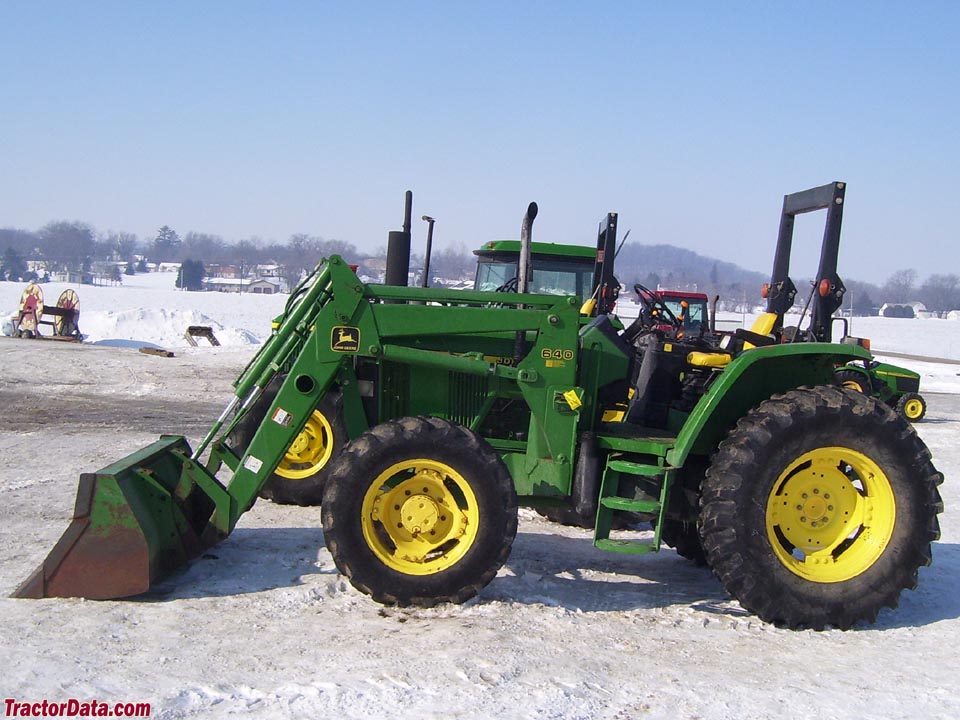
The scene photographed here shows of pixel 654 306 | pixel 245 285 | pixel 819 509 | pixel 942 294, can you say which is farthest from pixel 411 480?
pixel 942 294

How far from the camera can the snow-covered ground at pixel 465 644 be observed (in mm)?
3605

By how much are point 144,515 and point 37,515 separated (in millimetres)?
2025

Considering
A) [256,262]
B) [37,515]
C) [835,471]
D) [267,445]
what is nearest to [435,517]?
[267,445]

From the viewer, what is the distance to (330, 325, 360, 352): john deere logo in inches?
196

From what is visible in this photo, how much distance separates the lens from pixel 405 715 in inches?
135

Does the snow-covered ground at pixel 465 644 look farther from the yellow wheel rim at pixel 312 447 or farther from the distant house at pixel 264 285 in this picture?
the distant house at pixel 264 285

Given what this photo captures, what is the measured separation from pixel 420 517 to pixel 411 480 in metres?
0.21

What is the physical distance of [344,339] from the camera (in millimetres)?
4980

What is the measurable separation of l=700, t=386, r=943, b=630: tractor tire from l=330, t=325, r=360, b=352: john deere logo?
203 cm

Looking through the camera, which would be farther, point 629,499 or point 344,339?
point 629,499

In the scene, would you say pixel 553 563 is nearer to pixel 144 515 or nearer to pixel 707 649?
pixel 707 649

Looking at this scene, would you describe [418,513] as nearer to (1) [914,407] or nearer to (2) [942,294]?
(1) [914,407]

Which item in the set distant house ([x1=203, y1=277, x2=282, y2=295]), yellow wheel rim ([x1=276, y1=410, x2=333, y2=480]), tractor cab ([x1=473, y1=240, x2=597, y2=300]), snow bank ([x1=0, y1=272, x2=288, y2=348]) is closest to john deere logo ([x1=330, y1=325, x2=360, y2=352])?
yellow wheel rim ([x1=276, y1=410, x2=333, y2=480])

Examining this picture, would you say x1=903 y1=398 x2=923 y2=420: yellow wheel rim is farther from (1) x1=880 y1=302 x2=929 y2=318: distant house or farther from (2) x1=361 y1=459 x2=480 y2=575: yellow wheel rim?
(1) x1=880 y1=302 x2=929 y2=318: distant house
